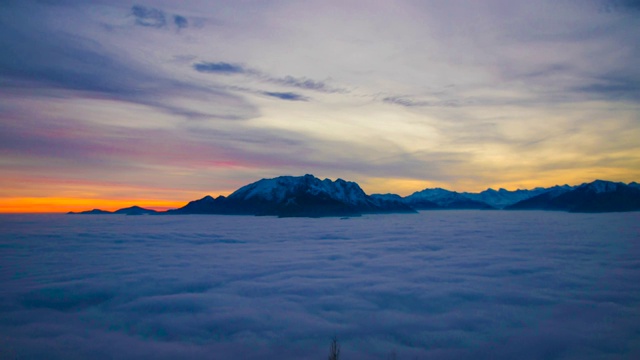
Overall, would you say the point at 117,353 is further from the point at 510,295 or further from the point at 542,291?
the point at 542,291

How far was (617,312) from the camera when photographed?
1070cm

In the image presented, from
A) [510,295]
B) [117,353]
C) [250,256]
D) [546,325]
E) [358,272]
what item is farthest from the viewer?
[250,256]

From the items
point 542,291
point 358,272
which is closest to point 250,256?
point 358,272

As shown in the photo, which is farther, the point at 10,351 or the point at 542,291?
the point at 542,291

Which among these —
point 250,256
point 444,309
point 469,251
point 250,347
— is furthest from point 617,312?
point 250,256

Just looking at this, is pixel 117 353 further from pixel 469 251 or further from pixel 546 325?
pixel 469 251

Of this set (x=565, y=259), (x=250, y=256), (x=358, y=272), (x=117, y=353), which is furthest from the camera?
(x=250, y=256)

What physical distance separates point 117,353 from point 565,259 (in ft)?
79.3

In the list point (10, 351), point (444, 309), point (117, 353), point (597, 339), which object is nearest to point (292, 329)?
point (117, 353)

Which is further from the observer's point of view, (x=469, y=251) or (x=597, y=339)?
(x=469, y=251)

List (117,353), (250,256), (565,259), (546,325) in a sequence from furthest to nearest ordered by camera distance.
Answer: (250,256)
(565,259)
(546,325)
(117,353)

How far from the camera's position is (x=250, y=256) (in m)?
24.1

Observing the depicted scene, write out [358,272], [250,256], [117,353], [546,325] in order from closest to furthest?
[117,353]
[546,325]
[358,272]
[250,256]

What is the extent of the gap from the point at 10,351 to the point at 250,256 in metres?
15.9
